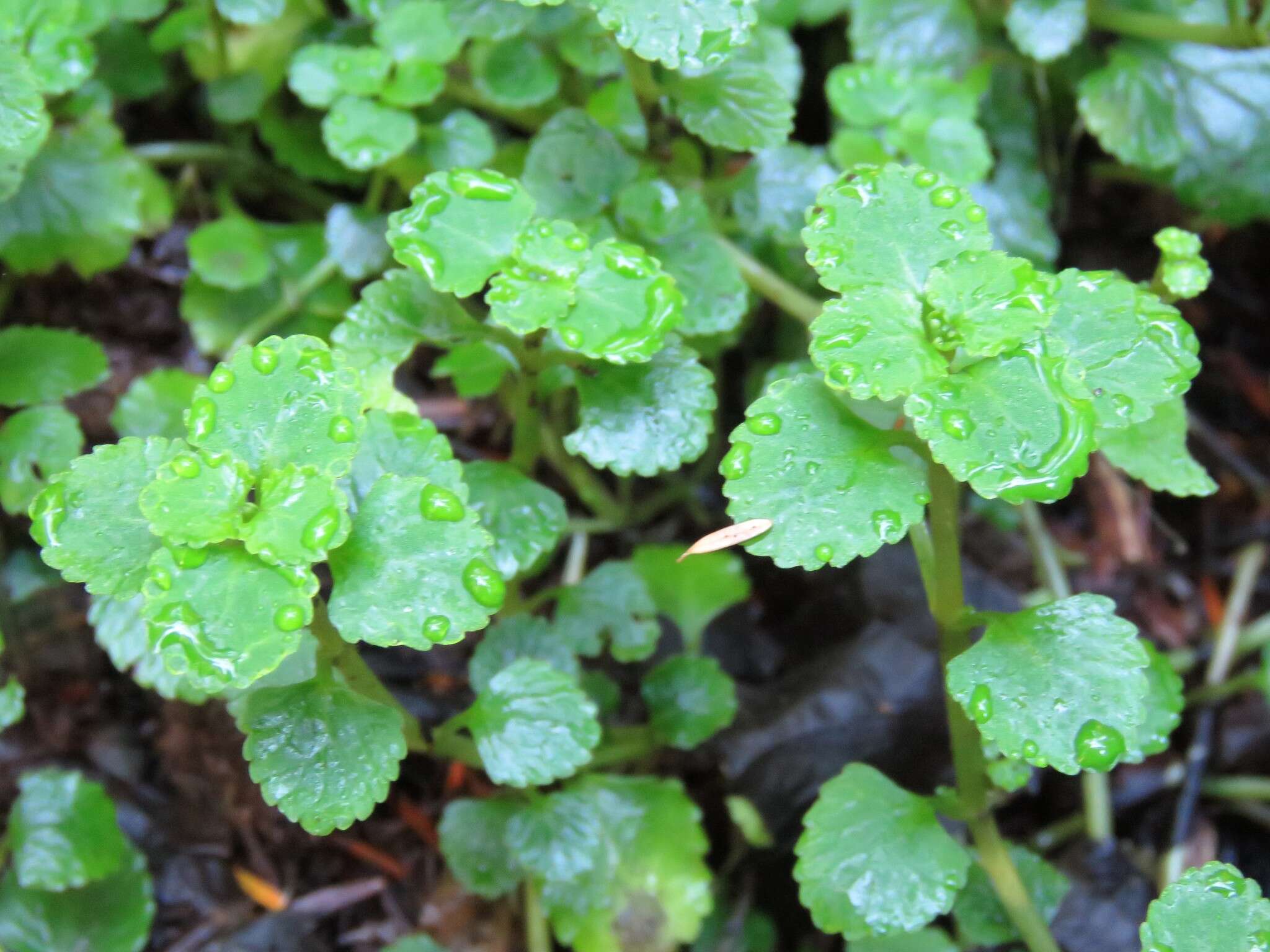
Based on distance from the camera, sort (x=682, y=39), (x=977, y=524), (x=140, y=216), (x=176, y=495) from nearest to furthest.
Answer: (x=176, y=495) → (x=682, y=39) → (x=140, y=216) → (x=977, y=524)

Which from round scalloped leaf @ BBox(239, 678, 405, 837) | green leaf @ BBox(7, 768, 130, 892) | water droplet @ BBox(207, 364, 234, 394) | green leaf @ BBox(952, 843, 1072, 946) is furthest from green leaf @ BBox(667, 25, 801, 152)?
green leaf @ BBox(7, 768, 130, 892)

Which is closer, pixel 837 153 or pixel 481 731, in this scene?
pixel 481 731

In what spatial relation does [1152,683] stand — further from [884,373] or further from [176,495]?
[176,495]

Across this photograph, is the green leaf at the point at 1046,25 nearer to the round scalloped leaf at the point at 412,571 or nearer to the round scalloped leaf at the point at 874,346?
the round scalloped leaf at the point at 874,346

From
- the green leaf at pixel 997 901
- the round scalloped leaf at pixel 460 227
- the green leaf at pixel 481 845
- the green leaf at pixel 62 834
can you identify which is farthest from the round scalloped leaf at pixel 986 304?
the green leaf at pixel 62 834

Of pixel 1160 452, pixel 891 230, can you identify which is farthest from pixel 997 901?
pixel 891 230

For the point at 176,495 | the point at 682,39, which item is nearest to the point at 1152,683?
the point at 682,39

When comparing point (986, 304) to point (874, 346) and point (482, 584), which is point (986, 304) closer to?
point (874, 346)

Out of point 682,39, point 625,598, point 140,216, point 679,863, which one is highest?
point 682,39
